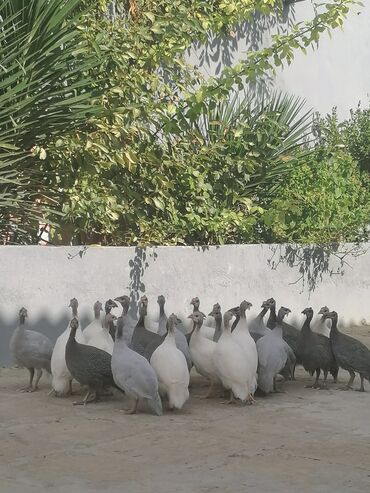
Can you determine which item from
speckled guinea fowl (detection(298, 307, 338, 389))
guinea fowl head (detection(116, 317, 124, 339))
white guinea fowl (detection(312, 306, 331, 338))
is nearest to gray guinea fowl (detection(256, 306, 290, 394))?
speckled guinea fowl (detection(298, 307, 338, 389))

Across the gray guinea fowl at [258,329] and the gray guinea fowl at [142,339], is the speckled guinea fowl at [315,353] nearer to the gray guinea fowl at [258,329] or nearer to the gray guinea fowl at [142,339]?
the gray guinea fowl at [258,329]

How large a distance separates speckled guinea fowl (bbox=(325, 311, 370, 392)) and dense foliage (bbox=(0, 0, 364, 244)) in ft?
10.1

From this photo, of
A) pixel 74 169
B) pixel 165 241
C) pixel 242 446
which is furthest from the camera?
pixel 165 241

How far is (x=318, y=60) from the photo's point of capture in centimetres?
1761

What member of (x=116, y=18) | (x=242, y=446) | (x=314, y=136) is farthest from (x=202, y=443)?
(x=314, y=136)

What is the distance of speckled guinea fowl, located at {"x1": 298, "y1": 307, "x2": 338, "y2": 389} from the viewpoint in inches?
371

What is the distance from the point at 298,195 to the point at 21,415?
6.40 meters

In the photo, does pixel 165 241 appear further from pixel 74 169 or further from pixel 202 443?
pixel 202 443

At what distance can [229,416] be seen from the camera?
8.06 metres

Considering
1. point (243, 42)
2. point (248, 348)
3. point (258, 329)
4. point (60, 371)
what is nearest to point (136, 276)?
point (258, 329)

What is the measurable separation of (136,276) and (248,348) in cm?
288

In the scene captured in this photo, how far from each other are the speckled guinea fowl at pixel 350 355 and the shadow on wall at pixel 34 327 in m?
2.69

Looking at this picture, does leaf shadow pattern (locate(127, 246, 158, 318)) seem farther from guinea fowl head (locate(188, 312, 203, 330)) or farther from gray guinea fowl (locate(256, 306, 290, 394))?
gray guinea fowl (locate(256, 306, 290, 394))

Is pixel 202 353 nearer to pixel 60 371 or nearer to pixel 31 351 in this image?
pixel 60 371
